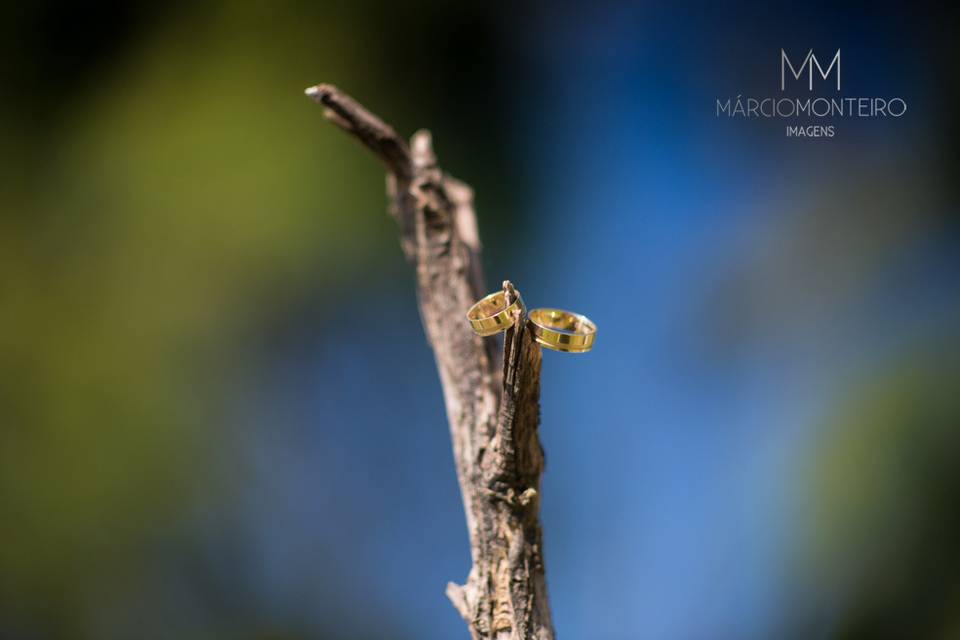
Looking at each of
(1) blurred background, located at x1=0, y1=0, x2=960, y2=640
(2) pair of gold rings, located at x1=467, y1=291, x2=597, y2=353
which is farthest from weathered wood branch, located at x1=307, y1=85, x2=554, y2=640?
(1) blurred background, located at x1=0, y1=0, x2=960, y2=640

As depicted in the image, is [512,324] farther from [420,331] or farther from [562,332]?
[420,331]

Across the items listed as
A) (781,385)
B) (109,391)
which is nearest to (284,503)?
(109,391)

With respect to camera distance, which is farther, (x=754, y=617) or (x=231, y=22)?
(x=231, y=22)

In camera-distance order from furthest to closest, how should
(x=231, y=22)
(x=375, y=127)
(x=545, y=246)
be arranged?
(x=231, y=22)
(x=545, y=246)
(x=375, y=127)

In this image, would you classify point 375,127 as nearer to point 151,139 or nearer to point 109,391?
point 151,139

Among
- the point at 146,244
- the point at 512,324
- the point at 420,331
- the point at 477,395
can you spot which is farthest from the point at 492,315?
the point at 146,244

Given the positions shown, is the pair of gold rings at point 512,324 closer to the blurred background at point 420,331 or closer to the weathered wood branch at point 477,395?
the weathered wood branch at point 477,395
